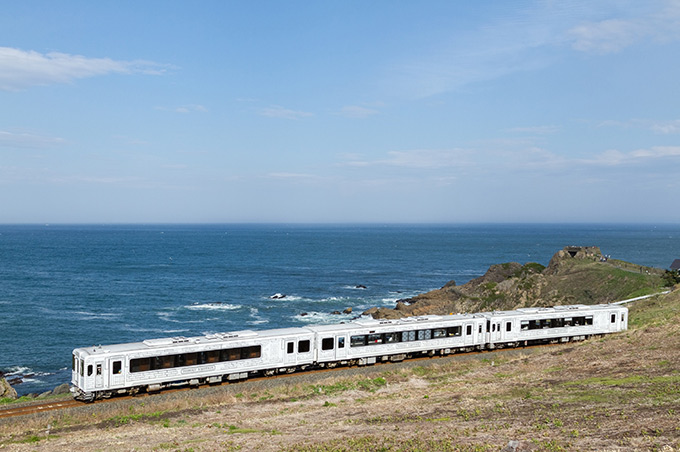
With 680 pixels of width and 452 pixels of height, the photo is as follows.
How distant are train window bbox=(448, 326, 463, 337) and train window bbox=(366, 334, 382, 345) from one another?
18.4 ft

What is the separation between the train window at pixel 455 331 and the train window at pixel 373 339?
18.4 ft

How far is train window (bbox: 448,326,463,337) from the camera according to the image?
124 ft

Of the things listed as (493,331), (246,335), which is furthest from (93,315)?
(493,331)

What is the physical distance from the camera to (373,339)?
35.0 m

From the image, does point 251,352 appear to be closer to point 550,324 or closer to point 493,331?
point 493,331

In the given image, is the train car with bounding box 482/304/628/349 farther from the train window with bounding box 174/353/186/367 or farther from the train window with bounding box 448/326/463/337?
the train window with bounding box 174/353/186/367

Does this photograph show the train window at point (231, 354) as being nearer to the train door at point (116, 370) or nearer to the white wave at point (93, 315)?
the train door at point (116, 370)

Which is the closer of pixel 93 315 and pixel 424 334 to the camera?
pixel 424 334

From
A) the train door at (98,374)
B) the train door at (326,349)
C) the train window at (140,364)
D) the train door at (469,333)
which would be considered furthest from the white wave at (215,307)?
the train door at (98,374)

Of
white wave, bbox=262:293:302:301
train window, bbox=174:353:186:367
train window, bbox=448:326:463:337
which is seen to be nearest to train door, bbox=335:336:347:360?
train window, bbox=448:326:463:337

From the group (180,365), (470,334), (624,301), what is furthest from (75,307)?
(624,301)

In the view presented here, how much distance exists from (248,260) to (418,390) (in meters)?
125

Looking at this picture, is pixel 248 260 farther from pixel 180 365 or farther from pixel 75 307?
pixel 180 365

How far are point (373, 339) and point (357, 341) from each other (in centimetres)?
120
